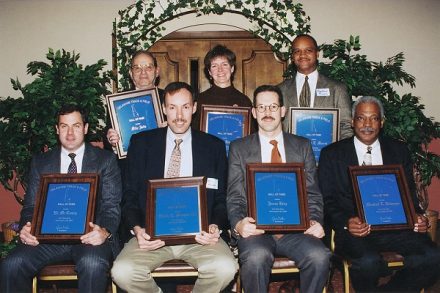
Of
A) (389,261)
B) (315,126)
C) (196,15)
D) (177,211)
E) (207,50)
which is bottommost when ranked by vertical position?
(389,261)

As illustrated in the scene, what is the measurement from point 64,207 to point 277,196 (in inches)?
62.9

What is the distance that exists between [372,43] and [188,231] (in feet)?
15.3

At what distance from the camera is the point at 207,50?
6449 millimetres

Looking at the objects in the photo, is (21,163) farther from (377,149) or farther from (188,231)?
(377,149)

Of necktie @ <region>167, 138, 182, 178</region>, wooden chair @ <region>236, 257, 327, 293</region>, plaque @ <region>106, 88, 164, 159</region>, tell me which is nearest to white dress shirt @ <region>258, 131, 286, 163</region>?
necktie @ <region>167, 138, 182, 178</region>

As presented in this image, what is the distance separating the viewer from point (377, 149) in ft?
12.3

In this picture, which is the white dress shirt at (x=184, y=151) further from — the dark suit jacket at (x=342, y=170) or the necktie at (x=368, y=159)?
the necktie at (x=368, y=159)

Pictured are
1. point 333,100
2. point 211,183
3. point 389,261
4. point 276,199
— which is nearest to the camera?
point 276,199

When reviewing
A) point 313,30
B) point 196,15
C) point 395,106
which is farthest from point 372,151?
point 196,15

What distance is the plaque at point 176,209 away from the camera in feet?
10.0

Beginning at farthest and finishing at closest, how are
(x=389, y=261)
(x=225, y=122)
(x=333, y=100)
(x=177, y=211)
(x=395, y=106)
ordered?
1. (x=395, y=106)
2. (x=333, y=100)
3. (x=225, y=122)
4. (x=389, y=261)
5. (x=177, y=211)

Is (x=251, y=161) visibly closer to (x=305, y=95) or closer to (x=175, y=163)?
(x=175, y=163)

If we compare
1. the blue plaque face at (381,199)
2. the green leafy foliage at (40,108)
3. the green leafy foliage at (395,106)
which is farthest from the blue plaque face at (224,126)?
the green leafy foliage at (395,106)

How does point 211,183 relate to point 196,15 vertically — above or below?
below
